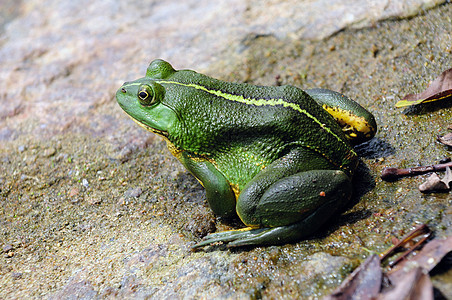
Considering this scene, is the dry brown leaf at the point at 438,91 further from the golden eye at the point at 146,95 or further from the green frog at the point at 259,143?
the golden eye at the point at 146,95

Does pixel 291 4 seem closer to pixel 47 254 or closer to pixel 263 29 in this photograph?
pixel 263 29

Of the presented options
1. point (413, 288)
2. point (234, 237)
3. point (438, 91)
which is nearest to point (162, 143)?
point (234, 237)

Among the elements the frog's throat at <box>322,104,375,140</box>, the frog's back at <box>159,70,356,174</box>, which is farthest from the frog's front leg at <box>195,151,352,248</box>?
the frog's throat at <box>322,104,375,140</box>

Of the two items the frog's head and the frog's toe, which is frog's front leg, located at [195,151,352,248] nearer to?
the frog's toe

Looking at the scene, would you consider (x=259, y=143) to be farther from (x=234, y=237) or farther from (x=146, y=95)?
(x=146, y=95)

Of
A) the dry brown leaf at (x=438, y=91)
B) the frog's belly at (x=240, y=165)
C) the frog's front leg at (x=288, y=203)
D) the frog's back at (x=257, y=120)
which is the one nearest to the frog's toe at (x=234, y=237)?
the frog's front leg at (x=288, y=203)
